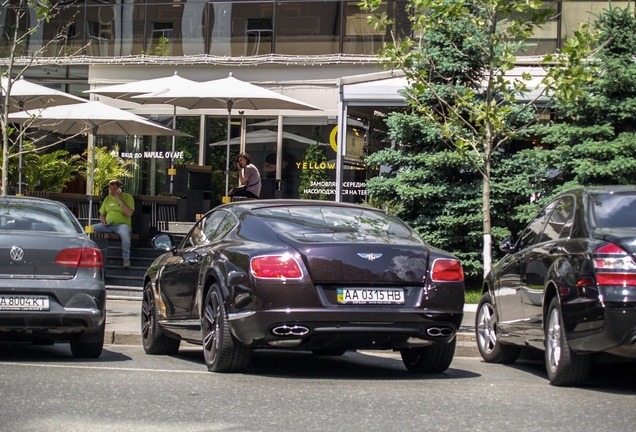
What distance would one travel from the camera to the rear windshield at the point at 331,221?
9.90 m

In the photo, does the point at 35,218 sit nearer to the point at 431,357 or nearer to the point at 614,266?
the point at 431,357

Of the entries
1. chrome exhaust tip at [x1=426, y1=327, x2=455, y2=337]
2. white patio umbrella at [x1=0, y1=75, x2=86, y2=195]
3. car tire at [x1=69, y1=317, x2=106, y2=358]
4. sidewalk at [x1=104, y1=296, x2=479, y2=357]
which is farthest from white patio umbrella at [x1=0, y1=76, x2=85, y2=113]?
chrome exhaust tip at [x1=426, y1=327, x2=455, y2=337]

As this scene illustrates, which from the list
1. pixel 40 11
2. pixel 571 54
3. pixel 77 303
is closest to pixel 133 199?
pixel 40 11

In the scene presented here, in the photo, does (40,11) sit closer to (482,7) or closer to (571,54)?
(482,7)

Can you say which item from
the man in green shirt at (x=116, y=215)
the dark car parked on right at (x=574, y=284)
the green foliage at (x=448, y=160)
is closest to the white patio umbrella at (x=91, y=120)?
the man in green shirt at (x=116, y=215)

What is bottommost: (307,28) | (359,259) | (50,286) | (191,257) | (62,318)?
(62,318)

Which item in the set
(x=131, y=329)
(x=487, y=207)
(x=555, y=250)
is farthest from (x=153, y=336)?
(x=487, y=207)

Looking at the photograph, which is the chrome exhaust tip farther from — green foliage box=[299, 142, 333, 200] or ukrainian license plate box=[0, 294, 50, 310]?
green foliage box=[299, 142, 333, 200]

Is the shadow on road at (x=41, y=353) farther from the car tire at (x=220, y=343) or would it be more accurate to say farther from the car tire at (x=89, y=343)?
the car tire at (x=220, y=343)

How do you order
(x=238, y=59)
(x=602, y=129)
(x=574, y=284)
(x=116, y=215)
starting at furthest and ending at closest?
(x=238, y=59), (x=116, y=215), (x=602, y=129), (x=574, y=284)

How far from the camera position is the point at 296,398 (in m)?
8.13

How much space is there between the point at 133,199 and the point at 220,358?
38.9 ft

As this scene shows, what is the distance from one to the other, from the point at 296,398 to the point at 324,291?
132cm

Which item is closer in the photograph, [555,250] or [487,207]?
[555,250]
